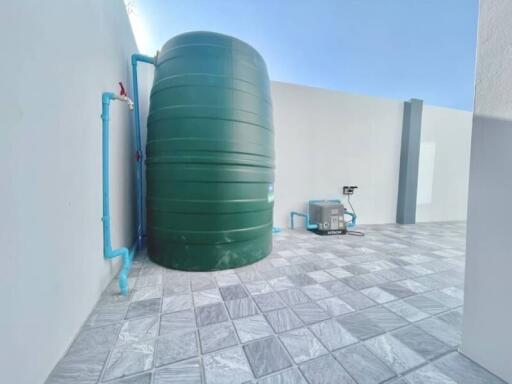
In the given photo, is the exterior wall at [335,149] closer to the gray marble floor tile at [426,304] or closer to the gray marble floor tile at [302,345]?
the gray marble floor tile at [426,304]

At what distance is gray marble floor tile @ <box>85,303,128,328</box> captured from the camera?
98 centimetres

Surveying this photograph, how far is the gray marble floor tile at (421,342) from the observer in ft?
2.71

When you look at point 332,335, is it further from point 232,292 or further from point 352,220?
point 352,220

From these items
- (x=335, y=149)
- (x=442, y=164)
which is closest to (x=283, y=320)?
(x=335, y=149)

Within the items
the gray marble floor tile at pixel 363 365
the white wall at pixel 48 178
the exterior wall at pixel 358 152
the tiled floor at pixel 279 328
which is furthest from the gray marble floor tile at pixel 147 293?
the exterior wall at pixel 358 152

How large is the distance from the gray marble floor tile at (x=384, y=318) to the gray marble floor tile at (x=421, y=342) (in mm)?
36

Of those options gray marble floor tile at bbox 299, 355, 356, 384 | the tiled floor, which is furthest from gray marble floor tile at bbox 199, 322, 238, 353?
gray marble floor tile at bbox 299, 355, 356, 384

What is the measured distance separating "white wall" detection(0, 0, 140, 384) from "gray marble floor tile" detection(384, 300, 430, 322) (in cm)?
153

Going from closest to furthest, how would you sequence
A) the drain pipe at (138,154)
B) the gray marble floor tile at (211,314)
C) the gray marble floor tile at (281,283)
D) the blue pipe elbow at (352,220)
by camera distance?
the gray marble floor tile at (211,314)
the gray marble floor tile at (281,283)
the drain pipe at (138,154)
the blue pipe elbow at (352,220)

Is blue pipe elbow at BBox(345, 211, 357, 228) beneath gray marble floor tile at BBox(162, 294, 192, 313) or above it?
above

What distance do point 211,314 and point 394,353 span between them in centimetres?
82

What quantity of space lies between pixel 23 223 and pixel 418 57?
5298 millimetres

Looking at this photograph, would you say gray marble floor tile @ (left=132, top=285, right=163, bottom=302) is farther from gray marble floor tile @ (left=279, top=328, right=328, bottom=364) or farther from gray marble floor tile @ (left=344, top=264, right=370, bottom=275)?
gray marble floor tile @ (left=344, top=264, right=370, bottom=275)

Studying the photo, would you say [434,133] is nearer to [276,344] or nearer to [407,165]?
[407,165]
